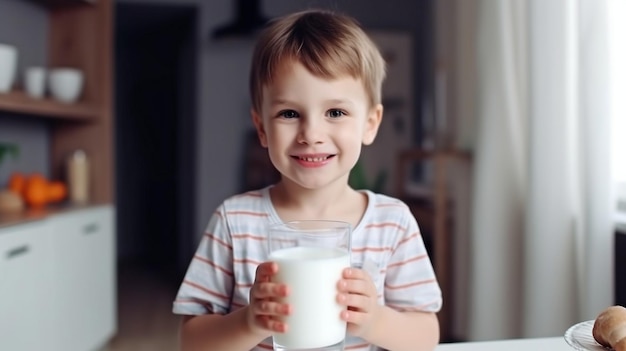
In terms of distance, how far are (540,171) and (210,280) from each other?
1.38 meters

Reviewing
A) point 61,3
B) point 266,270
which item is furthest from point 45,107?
point 266,270

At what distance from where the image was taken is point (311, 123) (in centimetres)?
87

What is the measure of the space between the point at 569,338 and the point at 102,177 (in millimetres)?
2926

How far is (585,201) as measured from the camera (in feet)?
6.26

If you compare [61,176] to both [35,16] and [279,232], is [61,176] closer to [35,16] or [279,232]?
[35,16]

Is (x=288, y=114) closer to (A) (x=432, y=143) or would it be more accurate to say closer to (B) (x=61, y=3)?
(B) (x=61, y=3)

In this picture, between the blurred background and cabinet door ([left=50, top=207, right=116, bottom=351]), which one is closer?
the blurred background

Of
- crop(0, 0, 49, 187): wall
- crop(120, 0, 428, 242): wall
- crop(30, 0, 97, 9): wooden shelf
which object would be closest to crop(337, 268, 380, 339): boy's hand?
crop(0, 0, 49, 187): wall

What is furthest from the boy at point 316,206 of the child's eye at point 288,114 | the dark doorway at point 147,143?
the dark doorway at point 147,143

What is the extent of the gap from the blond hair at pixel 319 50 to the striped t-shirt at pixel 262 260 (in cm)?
19

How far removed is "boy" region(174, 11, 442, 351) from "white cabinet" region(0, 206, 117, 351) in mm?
1520

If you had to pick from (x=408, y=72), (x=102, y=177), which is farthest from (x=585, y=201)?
(x=408, y=72)

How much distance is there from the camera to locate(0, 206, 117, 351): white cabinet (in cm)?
227

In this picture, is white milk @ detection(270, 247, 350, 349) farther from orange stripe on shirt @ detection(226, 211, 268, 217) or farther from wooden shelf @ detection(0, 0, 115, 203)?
wooden shelf @ detection(0, 0, 115, 203)
